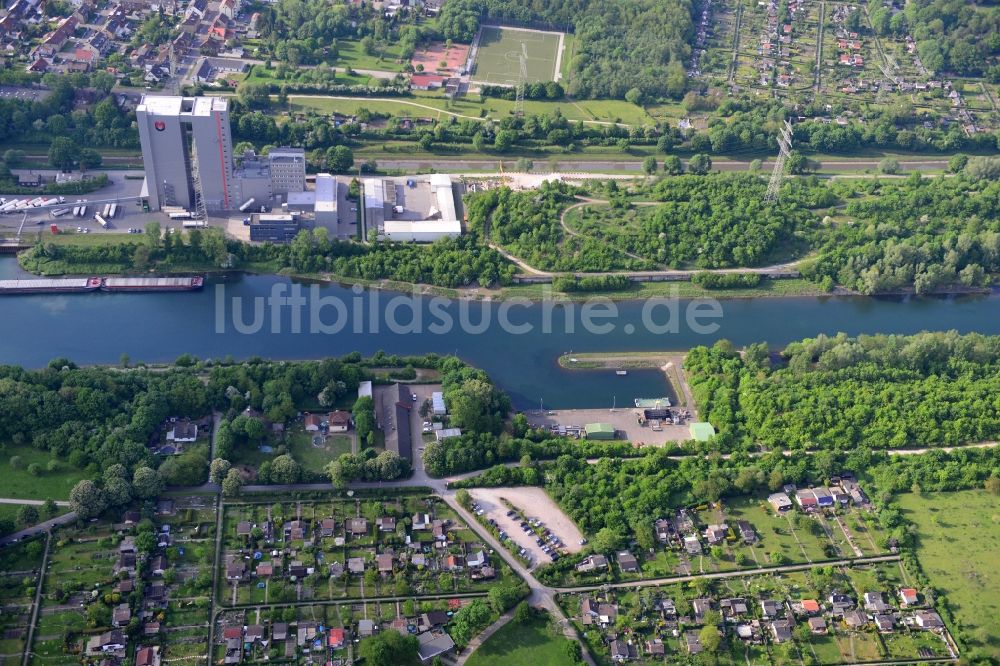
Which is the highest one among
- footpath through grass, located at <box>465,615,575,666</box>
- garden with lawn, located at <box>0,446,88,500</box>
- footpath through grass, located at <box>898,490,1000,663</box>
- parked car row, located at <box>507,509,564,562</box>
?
garden with lawn, located at <box>0,446,88,500</box>

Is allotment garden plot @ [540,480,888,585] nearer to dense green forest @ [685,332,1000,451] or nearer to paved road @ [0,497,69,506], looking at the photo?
dense green forest @ [685,332,1000,451]

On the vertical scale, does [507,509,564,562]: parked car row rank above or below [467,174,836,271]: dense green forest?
below

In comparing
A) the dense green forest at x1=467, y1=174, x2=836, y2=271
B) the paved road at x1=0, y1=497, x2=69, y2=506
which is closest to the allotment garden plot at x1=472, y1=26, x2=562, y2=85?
the dense green forest at x1=467, y1=174, x2=836, y2=271

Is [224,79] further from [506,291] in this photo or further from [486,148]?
[506,291]

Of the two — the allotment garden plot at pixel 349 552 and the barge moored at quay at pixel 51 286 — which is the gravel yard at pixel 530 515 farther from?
the barge moored at quay at pixel 51 286

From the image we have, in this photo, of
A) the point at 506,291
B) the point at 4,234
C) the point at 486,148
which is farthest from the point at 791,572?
the point at 4,234

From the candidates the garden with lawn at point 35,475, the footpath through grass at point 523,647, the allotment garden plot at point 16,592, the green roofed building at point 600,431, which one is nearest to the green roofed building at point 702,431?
the green roofed building at point 600,431
